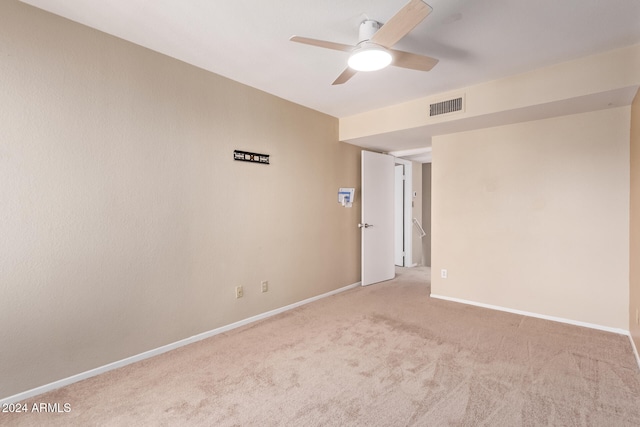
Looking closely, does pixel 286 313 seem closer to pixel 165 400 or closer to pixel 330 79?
pixel 165 400

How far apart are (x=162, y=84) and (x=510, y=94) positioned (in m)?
3.15

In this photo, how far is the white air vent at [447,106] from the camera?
10.7ft

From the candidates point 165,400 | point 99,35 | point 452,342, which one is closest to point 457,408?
point 452,342

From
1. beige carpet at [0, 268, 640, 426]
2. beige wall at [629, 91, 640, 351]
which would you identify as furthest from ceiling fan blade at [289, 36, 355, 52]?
beige wall at [629, 91, 640, 351]

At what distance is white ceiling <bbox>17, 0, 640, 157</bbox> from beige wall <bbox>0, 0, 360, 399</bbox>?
276mm

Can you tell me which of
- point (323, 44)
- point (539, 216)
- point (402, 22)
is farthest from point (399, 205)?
point (402, 22)

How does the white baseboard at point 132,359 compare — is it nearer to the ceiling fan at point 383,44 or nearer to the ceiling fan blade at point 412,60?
the ceiling fan at point 383,44

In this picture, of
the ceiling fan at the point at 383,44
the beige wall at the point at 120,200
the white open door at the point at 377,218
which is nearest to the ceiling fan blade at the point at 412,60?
the ceiling fan at the point at 383,44

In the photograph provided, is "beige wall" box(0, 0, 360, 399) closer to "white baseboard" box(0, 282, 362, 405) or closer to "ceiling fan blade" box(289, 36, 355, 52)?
"white baseboard" box(0, 282, 362, 405)

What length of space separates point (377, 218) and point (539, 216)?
2.11 metres

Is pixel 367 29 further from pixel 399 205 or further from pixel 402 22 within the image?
pixel 399 205

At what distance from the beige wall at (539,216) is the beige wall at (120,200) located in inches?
85.1

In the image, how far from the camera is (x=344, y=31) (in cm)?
222

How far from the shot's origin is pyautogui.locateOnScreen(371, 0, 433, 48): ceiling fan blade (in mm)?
1559
